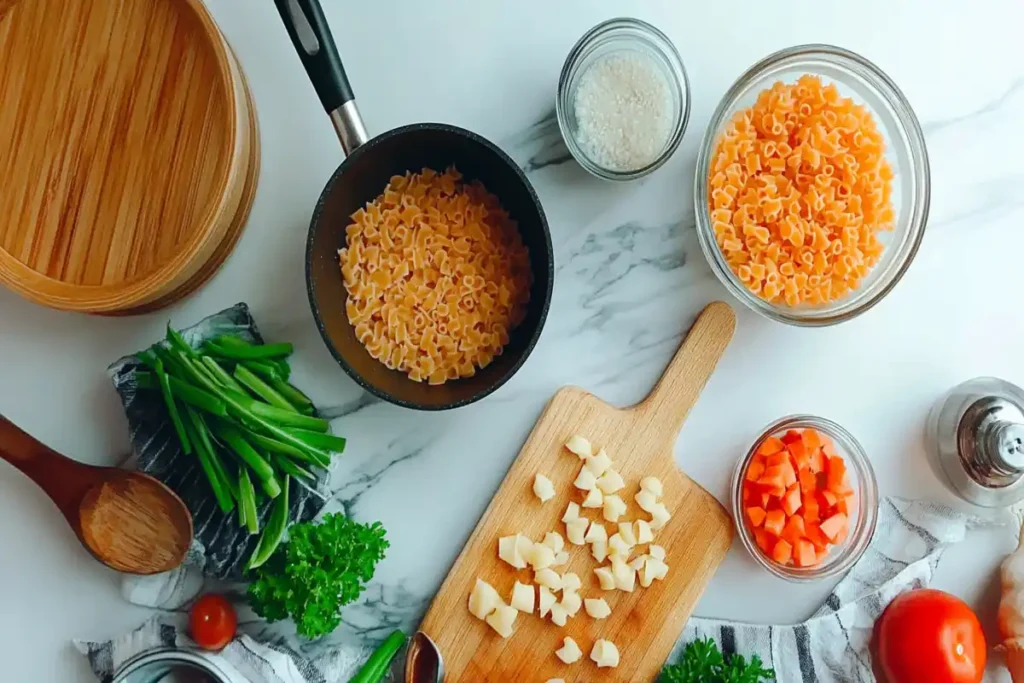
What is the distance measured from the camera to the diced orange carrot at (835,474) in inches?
47.3

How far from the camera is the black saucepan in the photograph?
1.02 meters

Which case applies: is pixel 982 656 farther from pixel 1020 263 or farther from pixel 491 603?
pixel 491 603

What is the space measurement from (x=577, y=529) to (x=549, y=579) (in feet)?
0.27

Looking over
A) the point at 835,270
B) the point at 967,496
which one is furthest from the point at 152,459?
the point at 967,496

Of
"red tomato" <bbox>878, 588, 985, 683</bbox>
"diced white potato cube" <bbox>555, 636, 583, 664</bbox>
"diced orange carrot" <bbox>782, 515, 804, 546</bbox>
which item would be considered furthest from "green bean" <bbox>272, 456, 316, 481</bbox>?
"red tomato" <bbox>878, 588, 985, 683</bbox>

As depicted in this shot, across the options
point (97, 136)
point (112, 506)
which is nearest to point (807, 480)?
point (112, 506)

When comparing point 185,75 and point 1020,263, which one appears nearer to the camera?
point 185,75

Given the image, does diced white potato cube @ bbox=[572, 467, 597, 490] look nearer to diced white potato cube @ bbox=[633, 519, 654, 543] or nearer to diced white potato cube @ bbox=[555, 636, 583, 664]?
diced white potato cube @ bbox=[633, 519, 654, 543]

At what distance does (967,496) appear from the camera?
1.24 m

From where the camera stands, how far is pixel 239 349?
1176mm

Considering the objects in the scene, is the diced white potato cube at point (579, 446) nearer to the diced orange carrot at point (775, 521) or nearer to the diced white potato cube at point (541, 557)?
the diced white potato cube at point (541, 557)

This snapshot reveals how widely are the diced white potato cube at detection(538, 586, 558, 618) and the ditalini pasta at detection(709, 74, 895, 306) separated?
0.51 m

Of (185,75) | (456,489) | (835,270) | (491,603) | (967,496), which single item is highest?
(185,75)

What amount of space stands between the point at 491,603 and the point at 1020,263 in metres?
0.93
